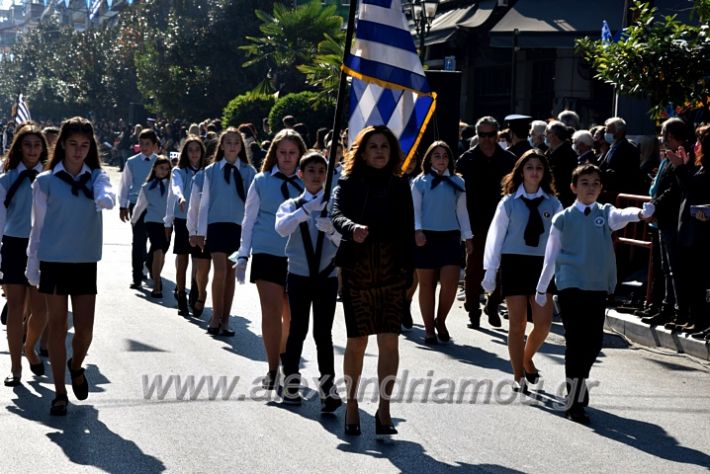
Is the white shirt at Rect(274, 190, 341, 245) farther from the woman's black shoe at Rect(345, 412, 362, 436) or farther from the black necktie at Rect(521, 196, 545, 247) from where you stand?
the black necktie at Rect(521, 196, 545, 247)

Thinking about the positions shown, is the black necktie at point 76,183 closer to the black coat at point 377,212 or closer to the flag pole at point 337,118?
the flag pole at point 337,118

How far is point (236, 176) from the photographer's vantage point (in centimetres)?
1151

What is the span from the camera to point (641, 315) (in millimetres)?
11852

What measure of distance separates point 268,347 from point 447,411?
1.41 metres

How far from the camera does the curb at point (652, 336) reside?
34.7 feet

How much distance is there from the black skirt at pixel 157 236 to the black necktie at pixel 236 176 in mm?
3041

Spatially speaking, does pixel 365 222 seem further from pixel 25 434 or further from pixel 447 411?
pixel 25 434

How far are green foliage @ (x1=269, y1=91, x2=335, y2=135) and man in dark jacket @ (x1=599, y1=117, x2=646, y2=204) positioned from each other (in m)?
13.8

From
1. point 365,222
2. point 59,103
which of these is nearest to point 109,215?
point 365,222

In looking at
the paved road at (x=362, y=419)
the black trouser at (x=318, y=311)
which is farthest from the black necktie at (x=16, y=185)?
the black trouser at (x=318, y=311)

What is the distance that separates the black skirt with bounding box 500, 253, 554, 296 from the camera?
8953 mm

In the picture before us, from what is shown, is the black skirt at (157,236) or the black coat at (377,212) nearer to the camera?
the black coat at (377,212)

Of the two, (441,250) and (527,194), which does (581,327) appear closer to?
(527,194)

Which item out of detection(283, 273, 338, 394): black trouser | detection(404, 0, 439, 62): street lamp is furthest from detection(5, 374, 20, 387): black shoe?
detection(404, 0, 439, 62): street lamp
